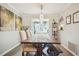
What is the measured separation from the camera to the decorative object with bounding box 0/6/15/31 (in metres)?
1.53

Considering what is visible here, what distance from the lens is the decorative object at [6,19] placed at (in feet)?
5.03

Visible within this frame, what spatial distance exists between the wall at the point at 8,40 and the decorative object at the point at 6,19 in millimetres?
Result: 65

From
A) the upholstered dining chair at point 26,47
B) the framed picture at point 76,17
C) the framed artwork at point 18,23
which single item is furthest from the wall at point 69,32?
the framed artwork at point 18,23

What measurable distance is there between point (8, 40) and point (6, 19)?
0.96 feet

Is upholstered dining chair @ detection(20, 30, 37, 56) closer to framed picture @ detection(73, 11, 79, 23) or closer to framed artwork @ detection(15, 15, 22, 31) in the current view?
framed artwork @ detection(15, 15, 22, 31)

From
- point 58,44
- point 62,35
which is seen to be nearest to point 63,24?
point 62,35

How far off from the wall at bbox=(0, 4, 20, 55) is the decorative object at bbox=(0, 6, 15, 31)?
0.21ft

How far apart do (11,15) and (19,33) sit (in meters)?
0.28

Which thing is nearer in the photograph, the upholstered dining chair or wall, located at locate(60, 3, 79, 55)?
wall, located at locate(60, 3, 79, 55)

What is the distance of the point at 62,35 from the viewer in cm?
175

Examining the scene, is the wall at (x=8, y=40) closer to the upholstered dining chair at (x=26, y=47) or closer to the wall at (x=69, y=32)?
the upholstered dining chair at (x=26, y=47)

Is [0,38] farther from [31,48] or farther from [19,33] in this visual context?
[31,48]

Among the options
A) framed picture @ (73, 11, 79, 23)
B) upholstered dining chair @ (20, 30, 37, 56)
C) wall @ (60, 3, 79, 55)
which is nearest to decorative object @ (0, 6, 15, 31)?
upholstered dining chair @ (20, 30, 37, 56)

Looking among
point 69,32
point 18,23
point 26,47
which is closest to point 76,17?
point 69,32
